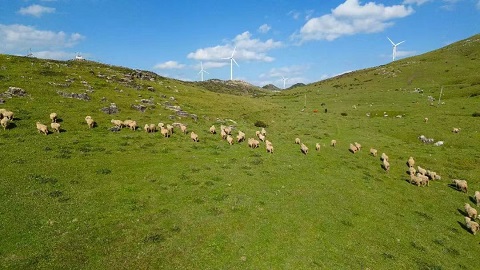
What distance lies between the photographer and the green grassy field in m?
20.8

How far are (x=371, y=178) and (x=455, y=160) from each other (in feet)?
66.2

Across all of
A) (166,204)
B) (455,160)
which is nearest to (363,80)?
Result: (455,160)

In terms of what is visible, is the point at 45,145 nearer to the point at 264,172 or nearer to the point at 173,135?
the point at 173,135

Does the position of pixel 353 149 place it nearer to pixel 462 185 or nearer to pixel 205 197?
pixel 462 185

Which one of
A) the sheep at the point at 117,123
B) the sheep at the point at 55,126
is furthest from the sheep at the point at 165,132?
the sheep at the point at 55,126

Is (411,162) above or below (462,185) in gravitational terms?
above

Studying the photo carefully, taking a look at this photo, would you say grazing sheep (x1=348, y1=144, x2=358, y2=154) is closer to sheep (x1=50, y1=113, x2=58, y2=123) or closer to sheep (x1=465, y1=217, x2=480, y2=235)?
sheep (x1=465, y1=217, x2=480, y2=235)

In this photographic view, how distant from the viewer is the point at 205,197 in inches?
1115

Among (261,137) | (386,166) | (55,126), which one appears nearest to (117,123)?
(55,126)

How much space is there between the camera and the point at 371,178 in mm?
40875

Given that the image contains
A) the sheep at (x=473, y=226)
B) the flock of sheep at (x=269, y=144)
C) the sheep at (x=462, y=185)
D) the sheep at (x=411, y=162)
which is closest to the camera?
the sheep at (x=473, y=226)

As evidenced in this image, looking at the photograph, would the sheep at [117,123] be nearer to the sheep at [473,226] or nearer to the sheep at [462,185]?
the sheep at [473,226]

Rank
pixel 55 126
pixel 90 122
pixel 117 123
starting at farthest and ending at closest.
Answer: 1. pixel 117 123
2. pixel 90 122
3. pixel 55 126

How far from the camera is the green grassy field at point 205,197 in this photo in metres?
20.8
